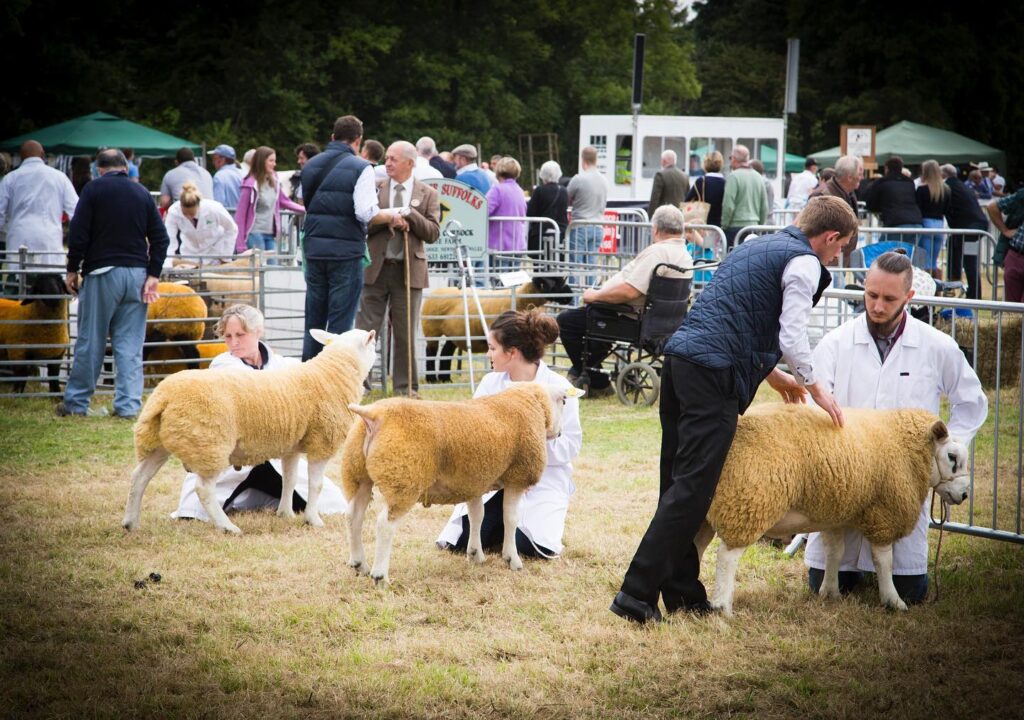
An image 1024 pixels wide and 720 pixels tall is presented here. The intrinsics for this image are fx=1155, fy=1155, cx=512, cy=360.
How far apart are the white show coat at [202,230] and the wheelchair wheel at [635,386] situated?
14.9 feet

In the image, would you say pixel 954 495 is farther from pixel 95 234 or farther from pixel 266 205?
pixel 266 205

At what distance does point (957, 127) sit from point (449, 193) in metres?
37.4

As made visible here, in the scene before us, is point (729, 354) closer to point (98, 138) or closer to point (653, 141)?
point (98, 138)

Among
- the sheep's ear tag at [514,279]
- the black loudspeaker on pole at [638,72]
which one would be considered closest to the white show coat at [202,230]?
the sheep's ear tag at [514,279]

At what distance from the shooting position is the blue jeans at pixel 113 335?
30.8 ft

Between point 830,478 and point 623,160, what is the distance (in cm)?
2385

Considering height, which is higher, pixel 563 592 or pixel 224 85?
pixel 224 85

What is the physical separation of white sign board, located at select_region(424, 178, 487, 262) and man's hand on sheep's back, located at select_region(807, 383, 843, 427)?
22.9ft

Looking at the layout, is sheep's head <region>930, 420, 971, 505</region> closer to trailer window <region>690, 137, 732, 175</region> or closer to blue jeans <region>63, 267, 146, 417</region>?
blue jeans <region>63, 267, 146, 417</region>

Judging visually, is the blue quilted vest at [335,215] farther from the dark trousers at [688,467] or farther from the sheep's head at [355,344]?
the dark trousers at [688,467]

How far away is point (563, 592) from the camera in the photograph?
17.9 ft

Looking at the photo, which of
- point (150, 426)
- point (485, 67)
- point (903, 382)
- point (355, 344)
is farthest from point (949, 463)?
point (485, 67)

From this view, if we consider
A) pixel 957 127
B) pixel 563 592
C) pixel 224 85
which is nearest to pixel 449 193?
pixel 563 592

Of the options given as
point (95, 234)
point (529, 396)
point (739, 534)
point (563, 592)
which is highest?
point (95, 234)
